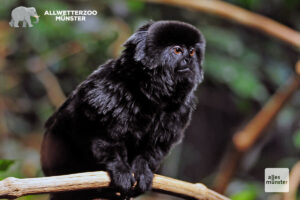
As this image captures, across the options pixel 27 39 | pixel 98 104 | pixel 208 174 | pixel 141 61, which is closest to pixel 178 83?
pixel 141 61

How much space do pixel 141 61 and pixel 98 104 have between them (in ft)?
0.97

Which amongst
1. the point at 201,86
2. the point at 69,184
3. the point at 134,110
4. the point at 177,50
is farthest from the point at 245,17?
the point at 69,184

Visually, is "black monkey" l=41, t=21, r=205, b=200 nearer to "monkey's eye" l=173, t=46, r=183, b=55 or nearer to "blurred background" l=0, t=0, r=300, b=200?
"monkey's eye" l=173, t=46, r=183, b=55

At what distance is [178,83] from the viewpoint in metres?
2.07

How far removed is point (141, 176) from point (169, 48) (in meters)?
0.64

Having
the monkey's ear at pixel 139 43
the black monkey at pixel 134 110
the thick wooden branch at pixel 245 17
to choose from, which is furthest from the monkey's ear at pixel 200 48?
the thick wooden branch at pixel 245 17

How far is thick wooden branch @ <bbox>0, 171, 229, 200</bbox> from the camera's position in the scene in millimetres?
1605

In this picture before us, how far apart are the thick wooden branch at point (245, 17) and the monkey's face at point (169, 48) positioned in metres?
1.21

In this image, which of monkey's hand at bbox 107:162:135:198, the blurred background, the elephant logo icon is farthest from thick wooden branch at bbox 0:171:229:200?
the elephant logo icon

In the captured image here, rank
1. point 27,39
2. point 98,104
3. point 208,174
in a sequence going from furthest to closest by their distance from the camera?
point 208,174, point 27,39, point 98,104

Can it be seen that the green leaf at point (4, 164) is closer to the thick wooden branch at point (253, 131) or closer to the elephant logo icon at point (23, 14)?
the elephant logo icon at point (23, 14)

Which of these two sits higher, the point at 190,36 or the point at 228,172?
the point at 190,36

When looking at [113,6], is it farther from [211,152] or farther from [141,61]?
[211,152]

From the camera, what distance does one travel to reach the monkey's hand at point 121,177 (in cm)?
187
